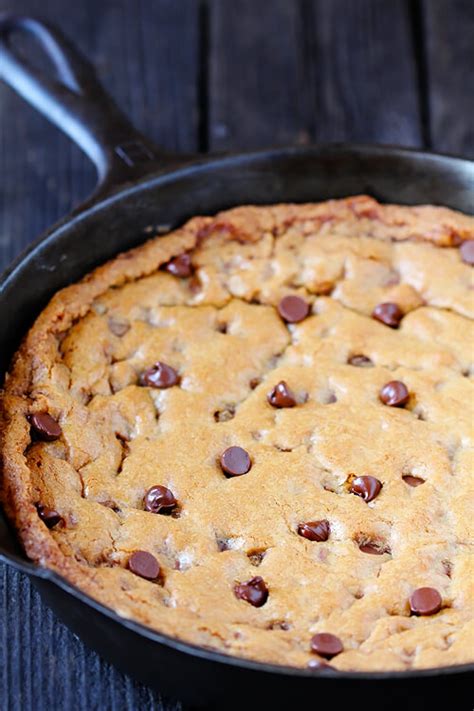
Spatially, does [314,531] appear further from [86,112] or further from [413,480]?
[86,112]

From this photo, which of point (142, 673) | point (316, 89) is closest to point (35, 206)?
point (316, 89)

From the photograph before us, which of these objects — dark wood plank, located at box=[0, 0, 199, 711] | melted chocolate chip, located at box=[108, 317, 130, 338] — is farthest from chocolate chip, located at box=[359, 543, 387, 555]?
dark wood plank, located at box=[0, 0, 199, 711]

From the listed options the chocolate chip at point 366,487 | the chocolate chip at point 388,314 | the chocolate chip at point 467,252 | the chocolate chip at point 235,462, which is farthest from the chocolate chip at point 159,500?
the chocolate chip at point 467,252

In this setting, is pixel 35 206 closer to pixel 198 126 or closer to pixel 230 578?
pixel 198 126

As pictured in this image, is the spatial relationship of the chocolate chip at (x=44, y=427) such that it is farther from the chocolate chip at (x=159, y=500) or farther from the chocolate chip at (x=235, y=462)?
the chocolate chip at (x=235, y=462)

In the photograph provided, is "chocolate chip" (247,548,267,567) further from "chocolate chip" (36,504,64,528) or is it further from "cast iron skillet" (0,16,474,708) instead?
"cast iron skillet" (0,16,474,708)

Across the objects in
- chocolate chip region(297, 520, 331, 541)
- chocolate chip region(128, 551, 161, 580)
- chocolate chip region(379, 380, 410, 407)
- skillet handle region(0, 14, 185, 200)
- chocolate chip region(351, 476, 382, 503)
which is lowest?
chocolate chip region(379, 380, 410, 407)
